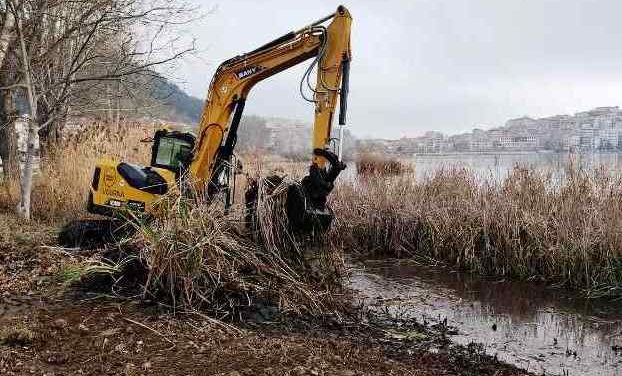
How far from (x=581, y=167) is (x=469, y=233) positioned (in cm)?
208

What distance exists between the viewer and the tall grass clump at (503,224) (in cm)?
813

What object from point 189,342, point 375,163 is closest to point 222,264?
point 189,342

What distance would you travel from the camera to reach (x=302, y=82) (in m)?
7.25

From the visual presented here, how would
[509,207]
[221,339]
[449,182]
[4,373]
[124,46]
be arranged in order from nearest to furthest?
1. [4,373]
2. [221,339]
3. [509,207]
4. [124,46]
5. [449,182]

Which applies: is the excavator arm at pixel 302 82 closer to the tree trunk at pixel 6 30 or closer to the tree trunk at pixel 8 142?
the tree trunk at pixel 6 30

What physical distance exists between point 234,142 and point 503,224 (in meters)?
4.22

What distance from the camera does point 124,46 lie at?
34.4 feet

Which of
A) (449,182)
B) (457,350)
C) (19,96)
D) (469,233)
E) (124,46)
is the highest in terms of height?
(124,46)

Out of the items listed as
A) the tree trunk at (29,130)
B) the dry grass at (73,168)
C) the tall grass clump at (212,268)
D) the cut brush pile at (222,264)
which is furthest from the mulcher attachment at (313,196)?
the dry grass at (73,168)

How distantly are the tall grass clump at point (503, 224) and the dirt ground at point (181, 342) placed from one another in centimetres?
327

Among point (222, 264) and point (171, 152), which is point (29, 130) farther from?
point (222, 264)

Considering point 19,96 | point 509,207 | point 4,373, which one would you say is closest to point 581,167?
point 509,207

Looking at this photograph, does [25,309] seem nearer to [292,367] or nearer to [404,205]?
[292,367]

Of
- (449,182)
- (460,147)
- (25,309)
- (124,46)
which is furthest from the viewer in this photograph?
(460,147)
